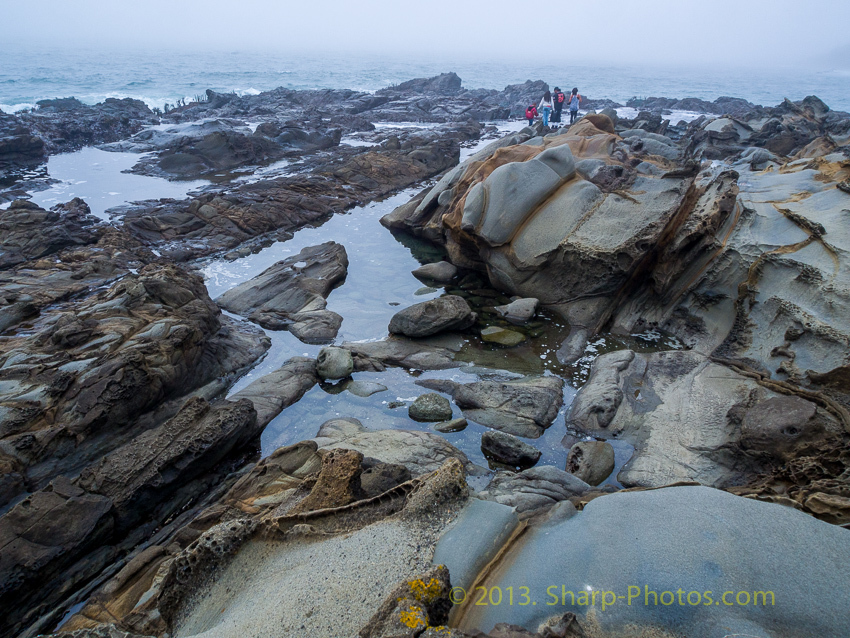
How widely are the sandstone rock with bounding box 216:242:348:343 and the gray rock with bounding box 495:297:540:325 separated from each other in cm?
310

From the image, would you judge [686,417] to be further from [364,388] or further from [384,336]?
[384,336]

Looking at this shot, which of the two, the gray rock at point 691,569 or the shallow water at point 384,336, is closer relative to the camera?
the gray rock at point 691,569

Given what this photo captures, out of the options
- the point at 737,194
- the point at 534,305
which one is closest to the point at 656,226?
the point at 737,194

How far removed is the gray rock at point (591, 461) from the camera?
18.6ft

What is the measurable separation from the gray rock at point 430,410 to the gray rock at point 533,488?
1519mm

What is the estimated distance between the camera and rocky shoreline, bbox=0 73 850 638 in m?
3.23

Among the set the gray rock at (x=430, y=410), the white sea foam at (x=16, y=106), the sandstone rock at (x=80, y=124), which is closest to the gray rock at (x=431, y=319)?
the gray rock at (x=430, y=410)

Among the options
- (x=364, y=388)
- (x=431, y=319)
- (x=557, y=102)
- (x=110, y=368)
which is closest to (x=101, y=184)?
(x=110, y=368)

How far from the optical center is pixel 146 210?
46.2 feet

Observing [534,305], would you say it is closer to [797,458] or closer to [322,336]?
[322,336]

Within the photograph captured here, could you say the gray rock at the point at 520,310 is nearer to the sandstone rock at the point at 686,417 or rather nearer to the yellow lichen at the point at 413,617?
the sandstone rock at the point at 686,417

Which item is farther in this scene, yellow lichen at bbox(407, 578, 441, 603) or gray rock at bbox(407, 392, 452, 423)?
gray rock at bbox(407, 392, 452, 423)

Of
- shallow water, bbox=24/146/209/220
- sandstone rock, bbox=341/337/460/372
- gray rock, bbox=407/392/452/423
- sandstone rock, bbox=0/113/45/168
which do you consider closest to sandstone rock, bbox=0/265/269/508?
sandstone rock, bbox=341/337/460/372

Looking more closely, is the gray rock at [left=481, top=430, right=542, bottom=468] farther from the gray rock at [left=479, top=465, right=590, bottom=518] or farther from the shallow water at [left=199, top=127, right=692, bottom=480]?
the gray rock at [left=479, top=465, right=590, bottom=518]
